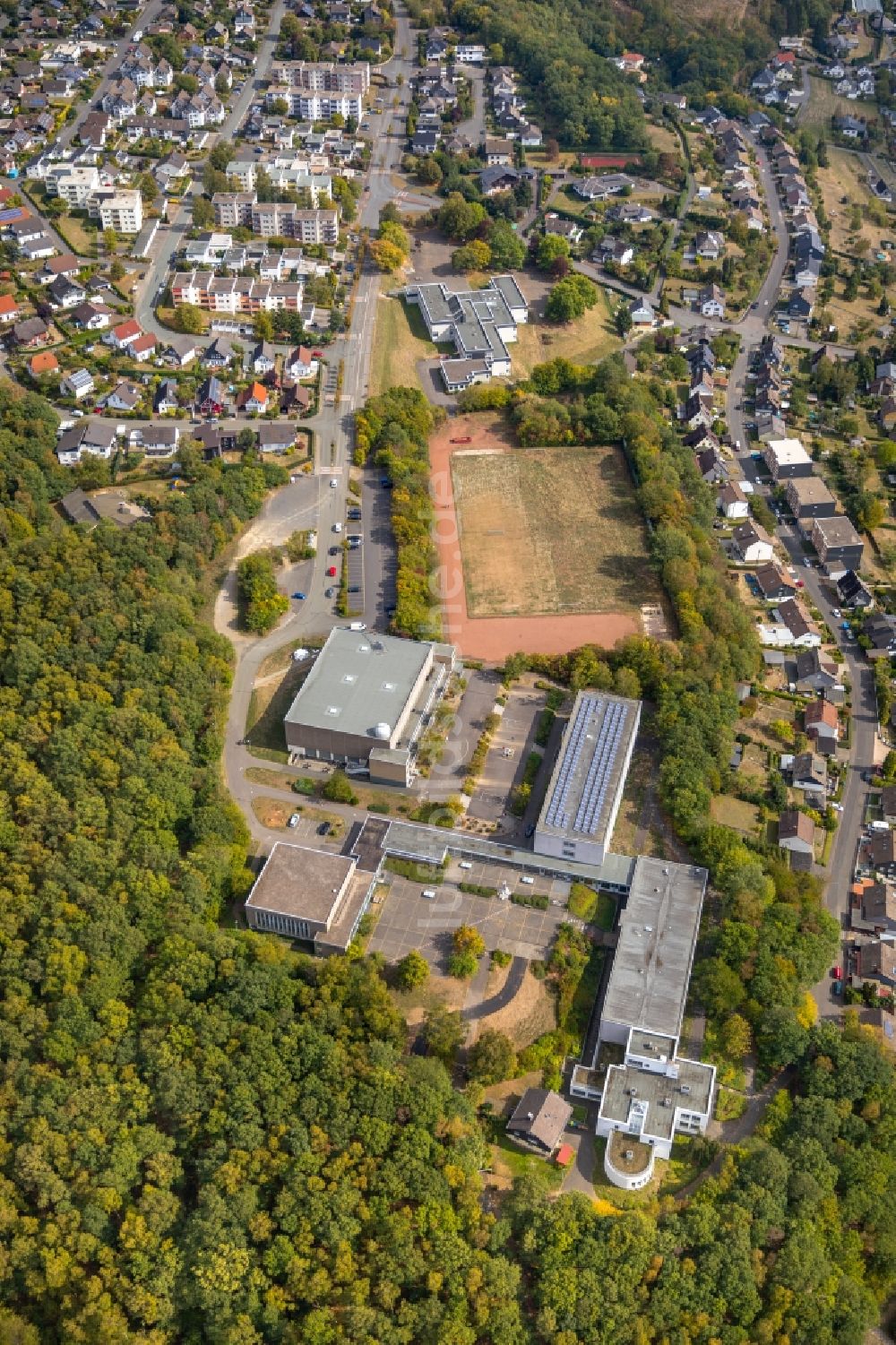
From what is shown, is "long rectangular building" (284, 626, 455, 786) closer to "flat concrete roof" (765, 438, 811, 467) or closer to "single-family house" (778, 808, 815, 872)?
"single-family house" (778, 808, 815, 872)

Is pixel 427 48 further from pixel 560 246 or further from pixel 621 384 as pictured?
pixel 621 384

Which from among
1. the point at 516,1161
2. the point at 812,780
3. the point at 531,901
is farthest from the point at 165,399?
the point at 516,1161

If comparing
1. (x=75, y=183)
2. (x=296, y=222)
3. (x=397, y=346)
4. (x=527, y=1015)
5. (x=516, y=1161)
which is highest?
(x=75, y=183)

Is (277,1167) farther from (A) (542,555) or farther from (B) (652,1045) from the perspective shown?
(A) (542,555)

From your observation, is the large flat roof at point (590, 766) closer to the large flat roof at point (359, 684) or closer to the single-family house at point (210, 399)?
the large flat roof at point (359, 684)

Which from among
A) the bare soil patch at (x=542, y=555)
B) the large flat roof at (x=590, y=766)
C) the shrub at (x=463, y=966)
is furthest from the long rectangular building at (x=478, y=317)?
the shrub at (x=463, y=966)

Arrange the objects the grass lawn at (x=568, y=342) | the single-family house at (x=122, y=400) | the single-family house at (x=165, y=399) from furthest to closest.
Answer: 1. the grass lawn at (x=568, y=342)
2. the single-family house at (x=165, y=399)
3. the single-family house at (x=122, y=400)
